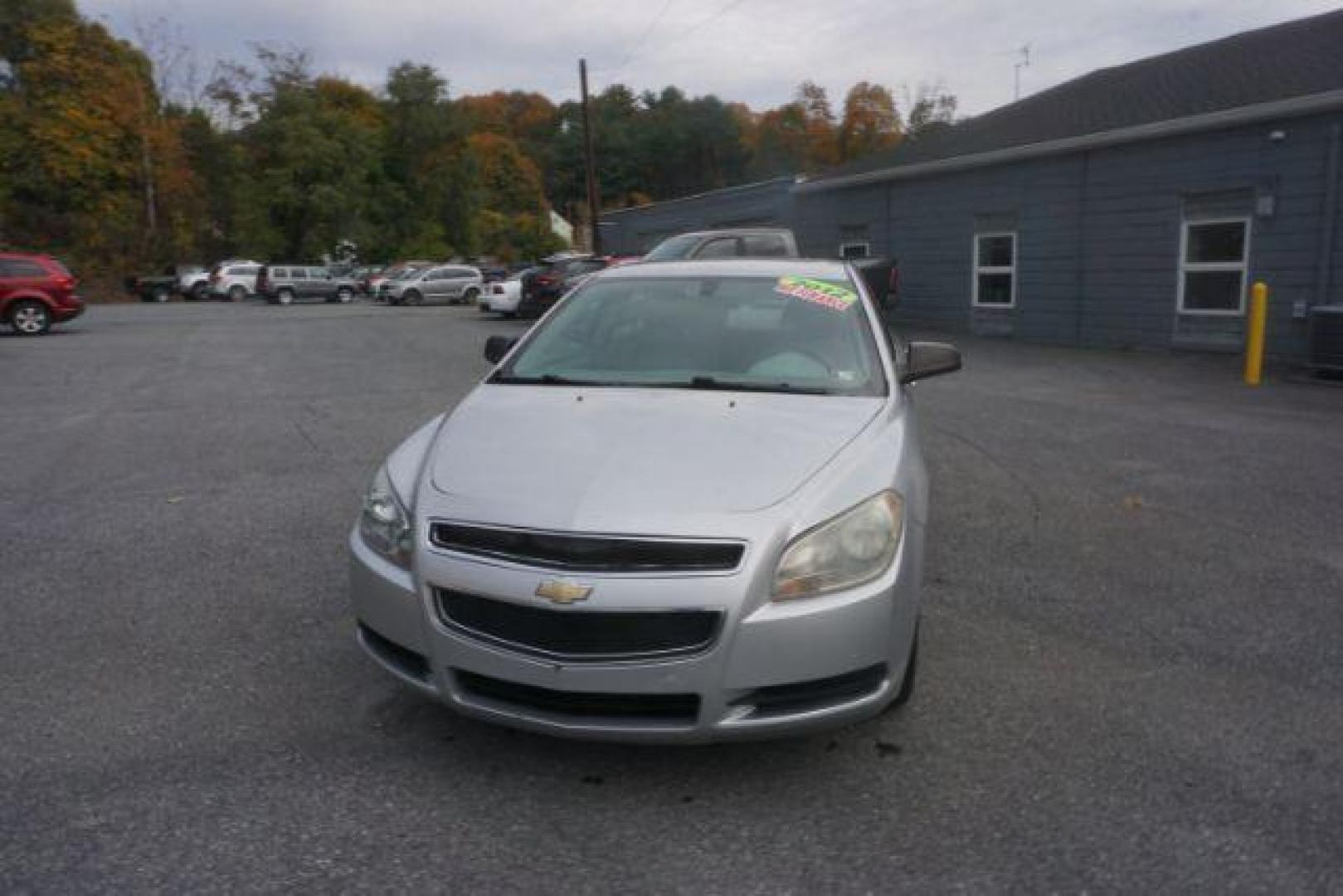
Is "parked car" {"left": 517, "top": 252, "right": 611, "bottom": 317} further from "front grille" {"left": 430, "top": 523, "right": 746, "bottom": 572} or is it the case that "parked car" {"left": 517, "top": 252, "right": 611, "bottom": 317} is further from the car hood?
"front grille" {"left": 430, "top": 523, "right": 746, "bottom": 572}

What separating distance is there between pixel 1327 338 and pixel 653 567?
12.1 meters

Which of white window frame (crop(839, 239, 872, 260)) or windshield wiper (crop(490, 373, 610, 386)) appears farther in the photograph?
white window frame (crop(839, 239, 872, 260))

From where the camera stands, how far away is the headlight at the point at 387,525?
3.01 metres

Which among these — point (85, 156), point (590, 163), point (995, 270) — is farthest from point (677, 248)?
point (85, 156)

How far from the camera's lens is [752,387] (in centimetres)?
381

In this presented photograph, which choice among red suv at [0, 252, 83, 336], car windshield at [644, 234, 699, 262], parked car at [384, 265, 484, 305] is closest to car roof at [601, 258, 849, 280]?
car windshield at [644, 234, 699, 262]

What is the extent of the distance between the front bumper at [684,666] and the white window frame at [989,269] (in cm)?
1679

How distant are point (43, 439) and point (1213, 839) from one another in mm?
9266

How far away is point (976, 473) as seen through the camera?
7129 mm

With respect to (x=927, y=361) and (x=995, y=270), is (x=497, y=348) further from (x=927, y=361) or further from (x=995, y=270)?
(x=995, y=270)

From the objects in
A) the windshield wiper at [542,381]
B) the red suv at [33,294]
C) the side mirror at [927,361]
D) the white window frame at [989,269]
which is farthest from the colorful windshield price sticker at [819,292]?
the red suv at [33,294]

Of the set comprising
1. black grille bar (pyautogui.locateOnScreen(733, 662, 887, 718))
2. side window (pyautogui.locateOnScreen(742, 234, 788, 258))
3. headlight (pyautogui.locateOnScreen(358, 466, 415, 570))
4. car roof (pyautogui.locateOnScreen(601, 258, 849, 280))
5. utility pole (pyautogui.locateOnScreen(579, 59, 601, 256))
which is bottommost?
black grille bar (pyautogui.locateOnScreen(733, 662, 887, 718))

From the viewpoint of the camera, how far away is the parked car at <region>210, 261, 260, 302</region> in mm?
43406

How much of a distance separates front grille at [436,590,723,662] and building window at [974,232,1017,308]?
17231mm
